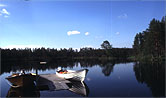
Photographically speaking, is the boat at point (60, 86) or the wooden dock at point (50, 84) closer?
the boat at point (60, 86)

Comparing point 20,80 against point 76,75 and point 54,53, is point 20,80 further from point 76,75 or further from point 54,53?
point 54,53

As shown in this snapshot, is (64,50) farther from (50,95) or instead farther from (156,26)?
(50,95)

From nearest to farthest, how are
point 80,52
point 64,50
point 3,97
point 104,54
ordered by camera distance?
point 3,97 < point 104,54 < point 64,50 < point 80,52

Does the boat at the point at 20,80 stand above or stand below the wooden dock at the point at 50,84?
above

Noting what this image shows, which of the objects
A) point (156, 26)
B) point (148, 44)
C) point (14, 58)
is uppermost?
point (156, 26)

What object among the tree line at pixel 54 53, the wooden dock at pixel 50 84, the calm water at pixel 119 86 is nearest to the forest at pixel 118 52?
the tree line at pixel 54 53

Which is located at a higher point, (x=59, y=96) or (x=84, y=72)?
(x=84, y=72)

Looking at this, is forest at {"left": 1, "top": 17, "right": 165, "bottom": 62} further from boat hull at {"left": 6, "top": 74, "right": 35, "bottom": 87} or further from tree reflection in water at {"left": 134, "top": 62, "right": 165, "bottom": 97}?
boat hull at {"left": 6, "top": 74, "right": 35, "bottom": 87}

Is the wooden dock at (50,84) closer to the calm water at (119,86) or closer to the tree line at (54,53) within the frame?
the calm water at (119,86)

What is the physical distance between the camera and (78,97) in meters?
12.3

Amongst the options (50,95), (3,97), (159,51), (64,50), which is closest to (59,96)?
(50,95)

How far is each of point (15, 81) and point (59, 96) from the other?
5.79 meters

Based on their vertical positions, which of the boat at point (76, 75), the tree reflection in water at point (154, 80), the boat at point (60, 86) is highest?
the boat at point (76, 75)

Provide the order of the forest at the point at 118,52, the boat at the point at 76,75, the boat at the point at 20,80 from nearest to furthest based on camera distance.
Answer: the boat at the point at 20,80 → the boat at the point at 76,75 → the forest at the point at 118,52
